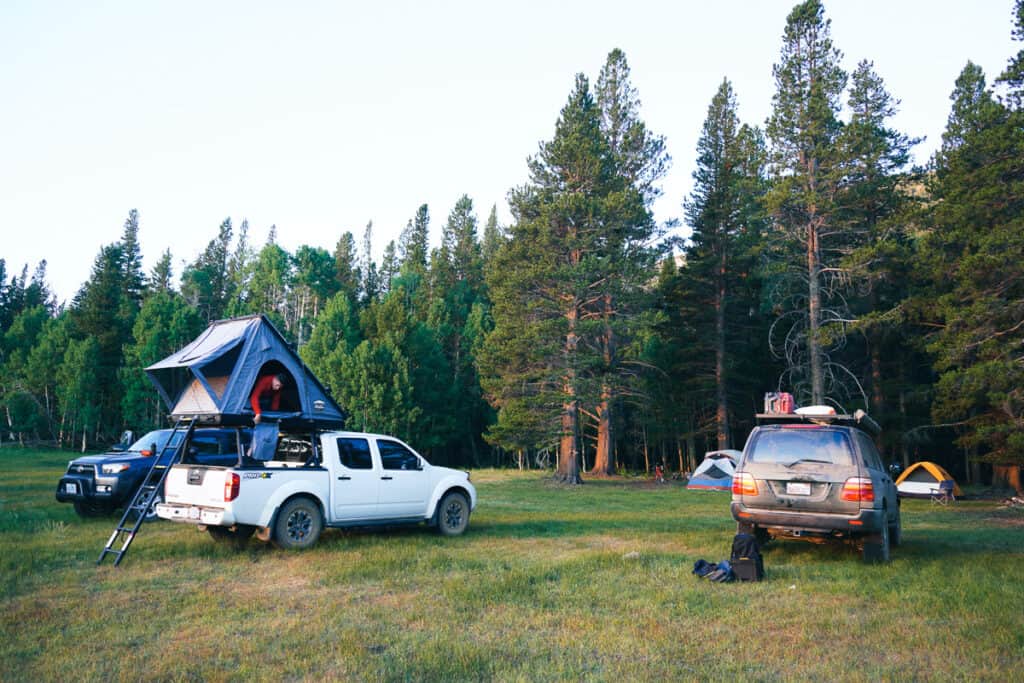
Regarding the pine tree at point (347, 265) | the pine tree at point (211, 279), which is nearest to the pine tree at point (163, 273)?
the pine tree at point (211, 279)

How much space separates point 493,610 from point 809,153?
80.4 feet

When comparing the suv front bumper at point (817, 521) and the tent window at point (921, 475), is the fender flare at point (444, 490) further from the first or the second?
the tent window at point (921, 475)

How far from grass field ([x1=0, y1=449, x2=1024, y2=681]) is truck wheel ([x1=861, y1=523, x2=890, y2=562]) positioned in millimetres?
345

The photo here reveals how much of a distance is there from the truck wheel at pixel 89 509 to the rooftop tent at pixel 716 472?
2048 centimetres

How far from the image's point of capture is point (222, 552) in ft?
30.1

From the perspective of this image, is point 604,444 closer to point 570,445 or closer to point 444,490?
point 570,445

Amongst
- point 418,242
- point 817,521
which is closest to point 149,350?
point 418,242

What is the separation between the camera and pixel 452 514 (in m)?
11.2

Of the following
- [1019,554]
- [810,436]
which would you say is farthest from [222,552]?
[1019,554]

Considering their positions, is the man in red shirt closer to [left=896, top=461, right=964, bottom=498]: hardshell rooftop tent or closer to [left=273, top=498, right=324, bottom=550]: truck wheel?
[left=273, top=498, right=324, bottom=550]: truck wheel

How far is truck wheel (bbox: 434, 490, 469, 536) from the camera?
11.0 m

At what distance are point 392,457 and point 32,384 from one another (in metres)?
49.8

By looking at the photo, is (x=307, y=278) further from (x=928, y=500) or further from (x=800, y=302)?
(x=928, y=500)

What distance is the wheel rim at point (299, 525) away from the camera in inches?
366
